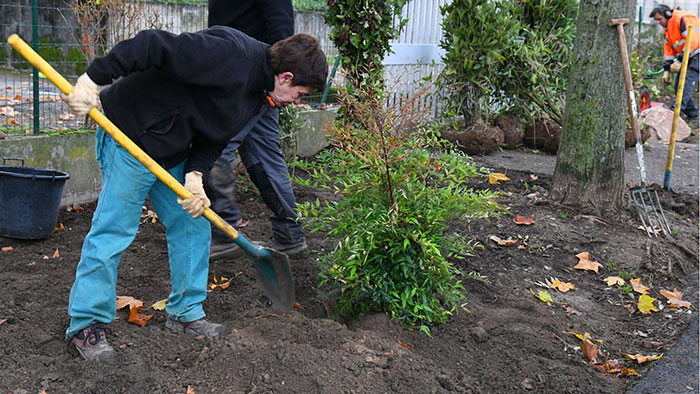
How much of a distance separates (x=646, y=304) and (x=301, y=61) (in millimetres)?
2686

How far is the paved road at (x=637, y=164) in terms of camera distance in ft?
23.4

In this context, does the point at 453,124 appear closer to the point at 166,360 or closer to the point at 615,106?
the point at 615,106

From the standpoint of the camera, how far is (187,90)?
8.80 ft

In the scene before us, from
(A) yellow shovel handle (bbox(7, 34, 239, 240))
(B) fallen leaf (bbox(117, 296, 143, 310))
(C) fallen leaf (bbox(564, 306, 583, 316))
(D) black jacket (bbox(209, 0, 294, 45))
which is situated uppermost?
(D) black jacket (bbox(209, 0, 294, 45))

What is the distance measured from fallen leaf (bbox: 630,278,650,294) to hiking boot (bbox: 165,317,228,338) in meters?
2.68

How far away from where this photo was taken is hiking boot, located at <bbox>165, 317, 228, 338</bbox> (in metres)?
3.10

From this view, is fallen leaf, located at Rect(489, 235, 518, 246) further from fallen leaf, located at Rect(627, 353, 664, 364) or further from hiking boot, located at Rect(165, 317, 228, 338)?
hiking boot, located at Rect(165, 317, 228, 338)

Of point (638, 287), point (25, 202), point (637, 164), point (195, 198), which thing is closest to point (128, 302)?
point (195, 198)

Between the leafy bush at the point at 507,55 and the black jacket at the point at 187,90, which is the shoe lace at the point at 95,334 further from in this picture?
the leafy bush at the point at 507,55

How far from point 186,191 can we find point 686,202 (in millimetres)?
5138

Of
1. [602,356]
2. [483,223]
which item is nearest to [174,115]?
[602,356]

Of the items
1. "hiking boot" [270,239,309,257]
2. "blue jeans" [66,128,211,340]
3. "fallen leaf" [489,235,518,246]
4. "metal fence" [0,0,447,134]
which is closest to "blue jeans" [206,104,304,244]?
"hiking boot" [270,239,309,257]

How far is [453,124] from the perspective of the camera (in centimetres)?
813

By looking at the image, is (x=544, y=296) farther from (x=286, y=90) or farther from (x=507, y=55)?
(x=507, y=55)
